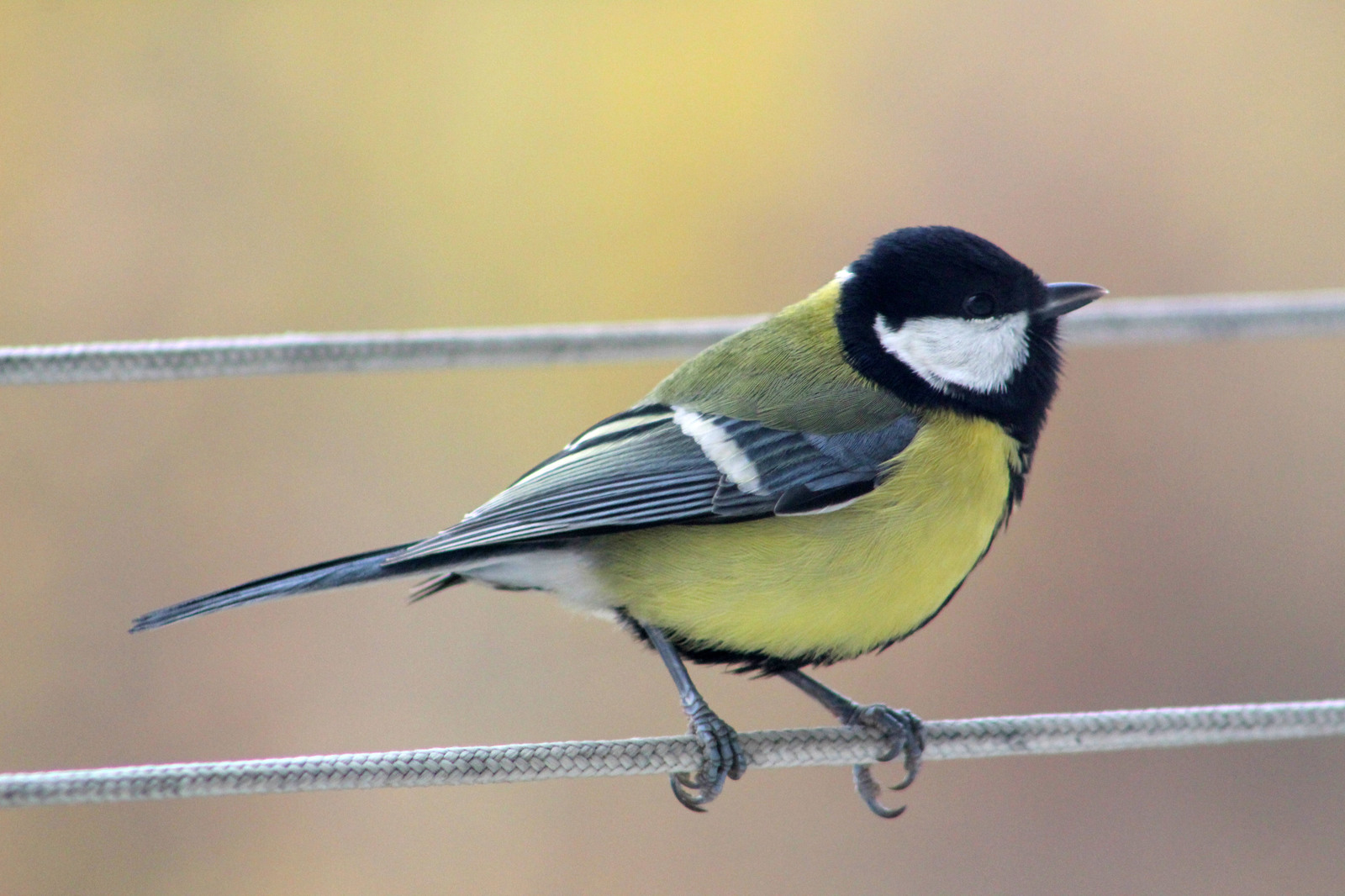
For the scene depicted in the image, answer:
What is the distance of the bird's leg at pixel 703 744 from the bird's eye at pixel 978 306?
0.61 metres

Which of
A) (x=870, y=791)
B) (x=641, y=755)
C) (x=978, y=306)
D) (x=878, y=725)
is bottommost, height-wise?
(x=870, y=791)

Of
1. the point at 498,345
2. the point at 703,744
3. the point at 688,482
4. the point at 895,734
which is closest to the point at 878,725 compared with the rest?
the point at 895,734

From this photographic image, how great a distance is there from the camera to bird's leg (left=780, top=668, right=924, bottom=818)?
163 centimetres

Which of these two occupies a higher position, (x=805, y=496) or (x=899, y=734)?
(x=805, y=496)

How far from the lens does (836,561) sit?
1.54 m

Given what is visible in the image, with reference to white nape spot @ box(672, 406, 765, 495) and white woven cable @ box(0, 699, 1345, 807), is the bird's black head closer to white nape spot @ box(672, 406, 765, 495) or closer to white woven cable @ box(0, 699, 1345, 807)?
white nape spot @ box(672, 406, 765, 495)

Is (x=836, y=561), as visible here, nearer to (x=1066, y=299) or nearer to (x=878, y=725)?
(x=878, y=725)

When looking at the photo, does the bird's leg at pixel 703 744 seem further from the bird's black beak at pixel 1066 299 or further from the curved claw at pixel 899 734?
the bird's black beak at pixel 1066 299

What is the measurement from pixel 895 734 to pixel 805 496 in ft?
1.16

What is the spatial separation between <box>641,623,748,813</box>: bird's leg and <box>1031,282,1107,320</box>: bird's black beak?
70 centimetres

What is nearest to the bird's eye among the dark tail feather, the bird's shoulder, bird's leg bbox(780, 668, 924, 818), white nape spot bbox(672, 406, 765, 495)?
the bird's shoulder

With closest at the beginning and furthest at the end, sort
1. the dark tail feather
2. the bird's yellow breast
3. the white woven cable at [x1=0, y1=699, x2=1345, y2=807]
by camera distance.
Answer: the white woven cable at [x1=0, y1=699, x2=1345, y2=807], the dark tail feather, the bird's yellow breast

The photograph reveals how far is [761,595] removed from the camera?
155 centimetres

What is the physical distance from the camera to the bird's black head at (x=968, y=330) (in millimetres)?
1687
